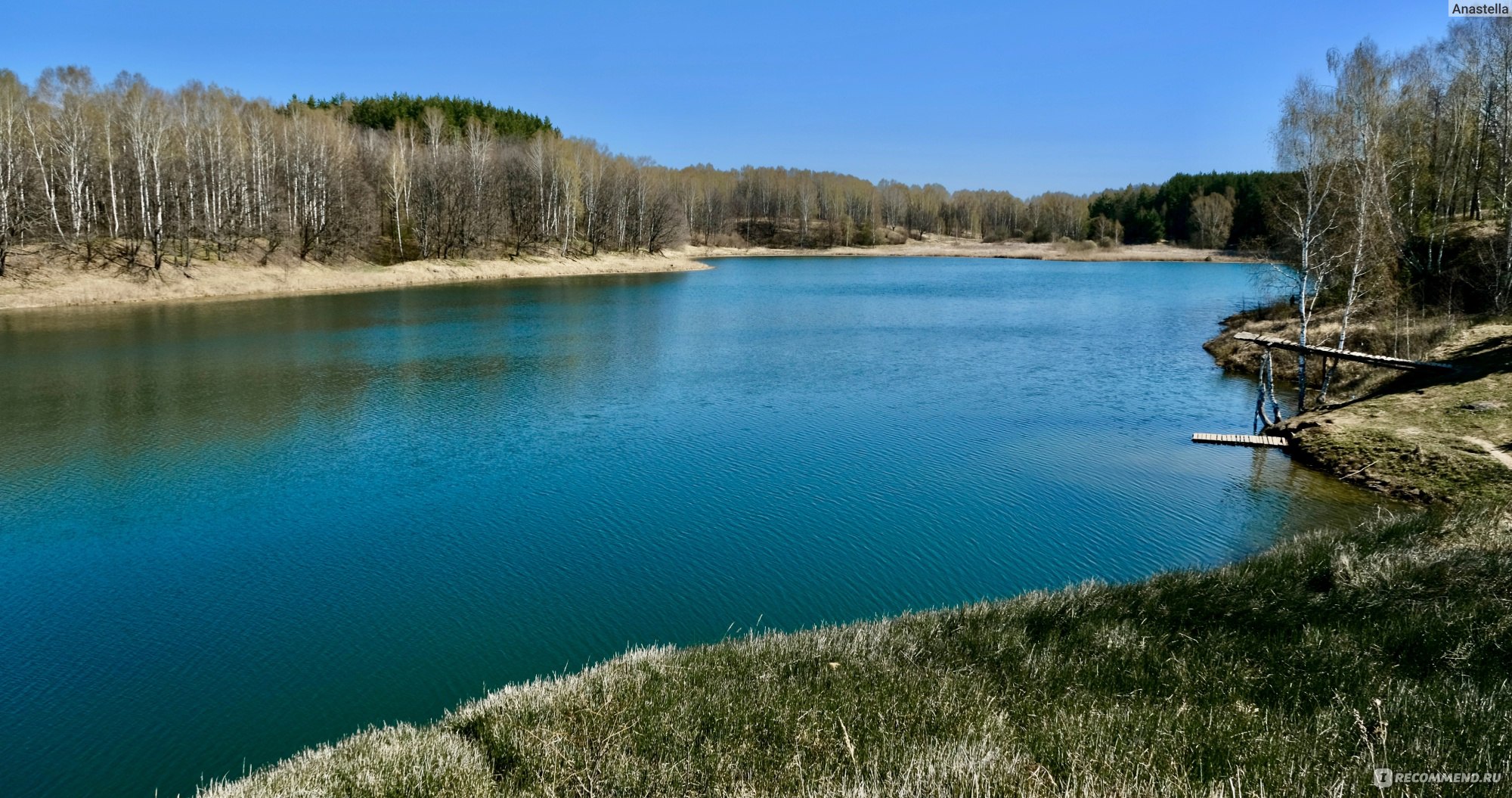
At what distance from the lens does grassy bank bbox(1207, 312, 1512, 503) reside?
14.1 metres

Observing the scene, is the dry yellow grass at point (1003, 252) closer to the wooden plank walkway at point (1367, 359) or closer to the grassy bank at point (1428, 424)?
the grassy bank at point (1428, 424)

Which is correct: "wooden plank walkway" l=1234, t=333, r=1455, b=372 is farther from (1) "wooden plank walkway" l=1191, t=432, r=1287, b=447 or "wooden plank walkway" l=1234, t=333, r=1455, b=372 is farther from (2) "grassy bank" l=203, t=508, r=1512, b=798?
(2) "grassy bank" l=203, t=508, r=1512, b=798

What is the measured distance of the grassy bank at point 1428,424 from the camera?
14117 mm

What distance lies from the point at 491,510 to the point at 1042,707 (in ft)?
34.1

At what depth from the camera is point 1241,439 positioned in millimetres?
18266

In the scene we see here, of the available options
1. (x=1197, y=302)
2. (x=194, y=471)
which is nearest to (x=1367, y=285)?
(x=1197, y=302)

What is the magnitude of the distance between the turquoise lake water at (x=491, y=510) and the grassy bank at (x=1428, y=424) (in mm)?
798

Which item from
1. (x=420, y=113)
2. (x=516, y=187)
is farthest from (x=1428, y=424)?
(x=420, y=113)

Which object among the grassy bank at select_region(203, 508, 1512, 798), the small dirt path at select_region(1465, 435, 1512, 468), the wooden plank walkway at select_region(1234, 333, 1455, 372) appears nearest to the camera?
the grassy bank at select_region(203, 508, 1512, 798)

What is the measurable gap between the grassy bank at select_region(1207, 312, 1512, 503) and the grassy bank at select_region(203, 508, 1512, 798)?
20.0ft

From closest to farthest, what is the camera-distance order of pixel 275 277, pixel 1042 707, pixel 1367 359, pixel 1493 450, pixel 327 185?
pixel 1042 707 < pixel 1493 450 < pixel 1367 359 < pixel 275 277 < pixel 327 185

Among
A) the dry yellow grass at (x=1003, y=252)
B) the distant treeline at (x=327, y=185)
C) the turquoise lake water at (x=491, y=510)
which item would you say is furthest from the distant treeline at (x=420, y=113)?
the turquoise lake water at (x=491, y=510)

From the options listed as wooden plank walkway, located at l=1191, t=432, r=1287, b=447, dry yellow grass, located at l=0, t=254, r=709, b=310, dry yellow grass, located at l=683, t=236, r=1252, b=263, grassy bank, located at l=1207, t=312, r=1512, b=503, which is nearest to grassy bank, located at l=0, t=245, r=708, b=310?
dry yellow grass, located at l=0, t=254, r=709, b=310

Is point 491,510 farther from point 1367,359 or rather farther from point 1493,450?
point 1367,359
